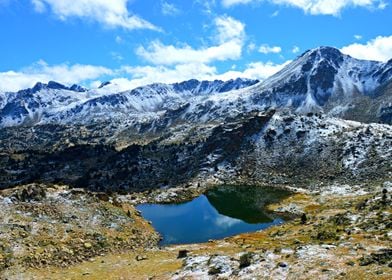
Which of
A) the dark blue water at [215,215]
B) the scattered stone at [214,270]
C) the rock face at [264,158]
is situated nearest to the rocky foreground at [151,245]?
the scattered stone at [214,270]

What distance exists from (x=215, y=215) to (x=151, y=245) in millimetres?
37344

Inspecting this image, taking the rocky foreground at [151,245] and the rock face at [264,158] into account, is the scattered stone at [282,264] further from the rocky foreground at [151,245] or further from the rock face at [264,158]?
the rock face at [264,158]

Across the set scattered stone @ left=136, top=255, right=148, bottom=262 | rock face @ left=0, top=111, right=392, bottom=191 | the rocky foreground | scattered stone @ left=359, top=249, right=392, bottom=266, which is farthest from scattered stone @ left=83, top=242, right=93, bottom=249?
rock face @ left=0, top=111, right=392, bottom=191

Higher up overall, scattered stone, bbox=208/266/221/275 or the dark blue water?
the dark blue water

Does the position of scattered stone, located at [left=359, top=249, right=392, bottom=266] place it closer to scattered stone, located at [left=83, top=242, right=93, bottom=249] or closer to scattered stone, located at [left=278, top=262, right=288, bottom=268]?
scattered stone, located at [left=278, top=262, right=288, bottom=268]

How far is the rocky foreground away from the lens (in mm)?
47406

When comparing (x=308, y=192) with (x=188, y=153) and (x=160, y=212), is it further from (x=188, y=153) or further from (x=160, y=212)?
(x=188, y=153)

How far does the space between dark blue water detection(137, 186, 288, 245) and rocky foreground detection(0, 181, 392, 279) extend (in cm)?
916

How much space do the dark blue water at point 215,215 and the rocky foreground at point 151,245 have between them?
916cm

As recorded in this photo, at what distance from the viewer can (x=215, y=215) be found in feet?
379

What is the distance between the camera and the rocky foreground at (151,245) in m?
47.4

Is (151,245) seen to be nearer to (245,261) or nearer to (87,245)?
(87,245)

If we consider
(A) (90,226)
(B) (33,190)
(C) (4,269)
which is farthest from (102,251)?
(B) (33,190)

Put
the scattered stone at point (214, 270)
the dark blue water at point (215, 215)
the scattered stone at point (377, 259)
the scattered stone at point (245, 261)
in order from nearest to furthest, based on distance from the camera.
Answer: the scattered stone at point (377, 259), the scattered stone at point (245, 261), the scattered stone at point (214, 270), the dark blue water at point (215, 215)
